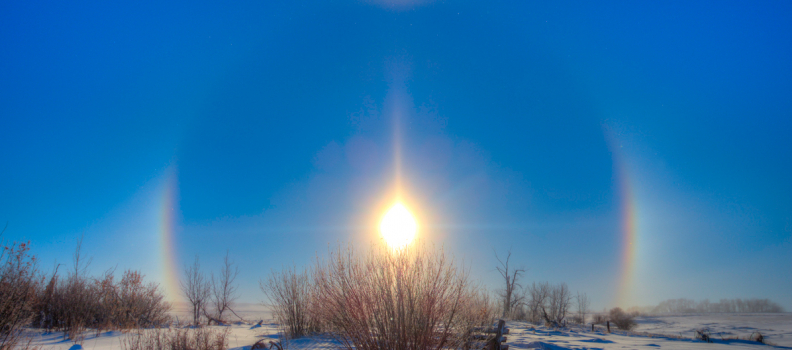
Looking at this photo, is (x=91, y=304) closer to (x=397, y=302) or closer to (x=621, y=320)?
(x=397, y=302)

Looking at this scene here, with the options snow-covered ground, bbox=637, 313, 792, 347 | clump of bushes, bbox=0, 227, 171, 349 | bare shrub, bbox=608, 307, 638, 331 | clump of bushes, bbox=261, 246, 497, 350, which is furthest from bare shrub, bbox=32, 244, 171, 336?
bare shrub, bbox=608, 307, 638, 331

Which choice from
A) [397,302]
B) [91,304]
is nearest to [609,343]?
[397,302]

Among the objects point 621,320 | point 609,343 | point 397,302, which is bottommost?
point 621,320

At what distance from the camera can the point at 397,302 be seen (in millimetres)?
6008

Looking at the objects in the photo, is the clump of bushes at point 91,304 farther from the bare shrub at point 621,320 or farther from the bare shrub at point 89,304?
the bare shrub at point 621,320

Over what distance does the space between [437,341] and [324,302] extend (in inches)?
88.1

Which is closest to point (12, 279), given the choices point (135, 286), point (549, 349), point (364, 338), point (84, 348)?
point (84, 348)

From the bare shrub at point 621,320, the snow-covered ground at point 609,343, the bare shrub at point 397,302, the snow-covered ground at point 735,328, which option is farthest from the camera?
the bare shrub at point 621,320

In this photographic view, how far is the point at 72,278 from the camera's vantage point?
51.6 ft

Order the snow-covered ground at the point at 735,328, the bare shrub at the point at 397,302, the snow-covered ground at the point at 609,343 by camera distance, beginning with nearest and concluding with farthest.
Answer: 1. the bare shrub at the point at 397,302
2. the snow-covered ground at the point at 609,343
3. the snow-covered ground at the point at 735,328

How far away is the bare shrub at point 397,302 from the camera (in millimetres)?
5914

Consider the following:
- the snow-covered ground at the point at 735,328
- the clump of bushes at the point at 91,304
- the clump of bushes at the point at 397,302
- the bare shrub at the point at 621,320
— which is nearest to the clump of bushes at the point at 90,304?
the clump of bushes at the point at 91,304

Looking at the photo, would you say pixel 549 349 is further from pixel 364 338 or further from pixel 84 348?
pixel 84 348

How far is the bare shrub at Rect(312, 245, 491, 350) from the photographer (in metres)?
5.91
